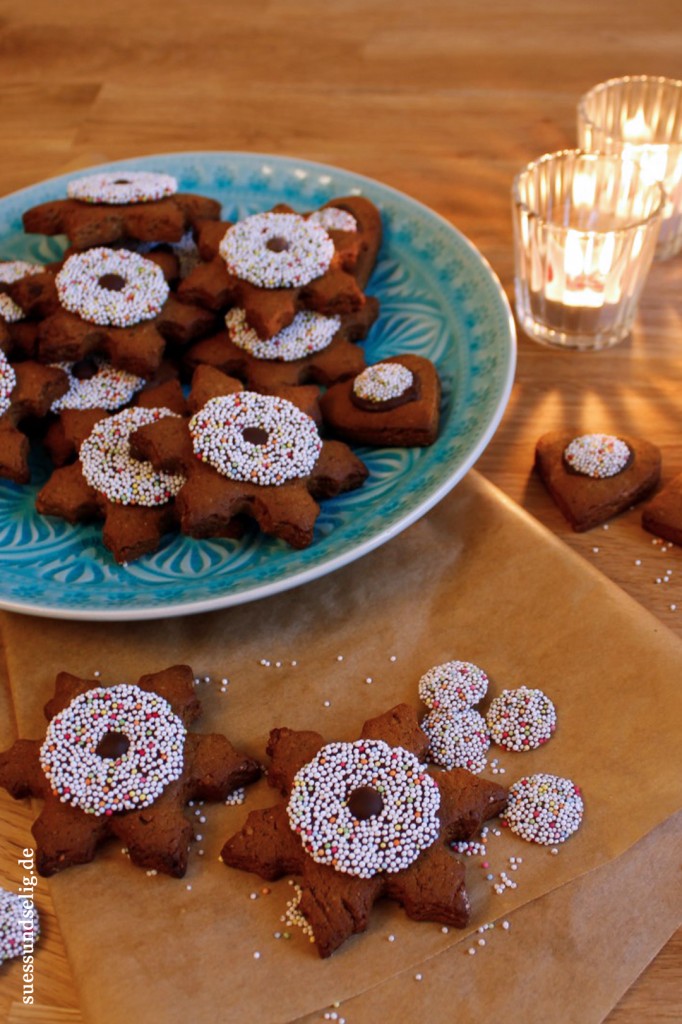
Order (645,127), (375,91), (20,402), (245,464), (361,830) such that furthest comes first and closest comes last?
(375,91), (645,127), (20,402), (245,464), (361,830)

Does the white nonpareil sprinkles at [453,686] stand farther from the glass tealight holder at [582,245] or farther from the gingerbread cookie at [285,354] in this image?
the glass tealight holder at [582,245]

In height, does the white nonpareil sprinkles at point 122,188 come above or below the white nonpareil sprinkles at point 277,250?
above

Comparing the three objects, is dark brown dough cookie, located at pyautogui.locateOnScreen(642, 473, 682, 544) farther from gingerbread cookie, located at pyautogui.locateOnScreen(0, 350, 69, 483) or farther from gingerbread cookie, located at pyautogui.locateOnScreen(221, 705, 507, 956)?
gingerbread cookie, located at pyautogui.locateOnScreen(0, 350, 69, 483)

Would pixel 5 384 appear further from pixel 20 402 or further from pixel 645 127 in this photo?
pixel 645 127

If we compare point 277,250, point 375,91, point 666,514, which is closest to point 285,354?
point 277,250

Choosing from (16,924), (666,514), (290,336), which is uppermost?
(290,336)

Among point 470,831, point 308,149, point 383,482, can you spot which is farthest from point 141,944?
point 308,149

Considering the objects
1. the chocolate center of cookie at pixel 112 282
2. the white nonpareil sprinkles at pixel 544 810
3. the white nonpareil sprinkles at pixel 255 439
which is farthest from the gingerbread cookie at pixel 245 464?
the white nonpareil sprinkles at pixel 544 810
